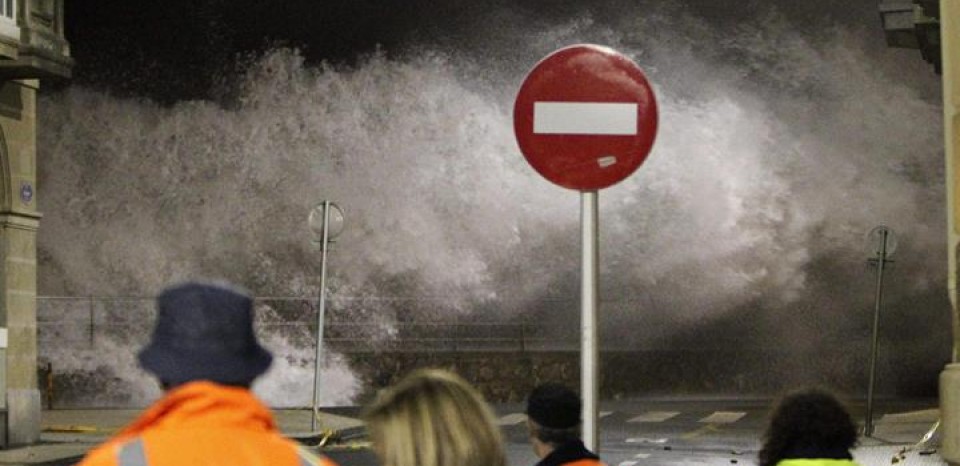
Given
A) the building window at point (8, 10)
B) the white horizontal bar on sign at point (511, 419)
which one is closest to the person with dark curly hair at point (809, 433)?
the building window at point (8, 10)

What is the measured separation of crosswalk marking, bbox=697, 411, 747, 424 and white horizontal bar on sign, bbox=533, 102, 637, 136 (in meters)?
18.4

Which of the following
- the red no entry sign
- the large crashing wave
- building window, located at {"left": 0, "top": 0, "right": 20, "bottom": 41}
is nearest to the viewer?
the red no entry sign

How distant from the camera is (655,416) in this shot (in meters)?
25.7

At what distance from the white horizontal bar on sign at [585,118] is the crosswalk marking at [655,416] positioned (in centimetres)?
1853

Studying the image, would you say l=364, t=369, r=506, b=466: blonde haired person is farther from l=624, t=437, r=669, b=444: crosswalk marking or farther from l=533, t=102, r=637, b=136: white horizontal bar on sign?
l=624, t=437, r=669, b=444: crosswalk marking

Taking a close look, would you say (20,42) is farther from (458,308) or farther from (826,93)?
(826,93)

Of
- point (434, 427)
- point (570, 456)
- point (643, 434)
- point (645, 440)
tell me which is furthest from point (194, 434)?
point (643, 434)

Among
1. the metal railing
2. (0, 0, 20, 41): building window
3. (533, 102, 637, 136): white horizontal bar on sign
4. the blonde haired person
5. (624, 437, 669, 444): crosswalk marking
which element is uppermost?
(0, 0, 20, 41): building window

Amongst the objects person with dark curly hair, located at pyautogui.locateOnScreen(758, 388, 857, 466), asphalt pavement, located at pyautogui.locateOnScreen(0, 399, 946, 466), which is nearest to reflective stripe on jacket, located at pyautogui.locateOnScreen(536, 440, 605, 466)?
person with dark curly hair, located at pyautogui.locateOnScreen(758, 388, 857, 466)

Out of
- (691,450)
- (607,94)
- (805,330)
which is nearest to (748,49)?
(805,330)

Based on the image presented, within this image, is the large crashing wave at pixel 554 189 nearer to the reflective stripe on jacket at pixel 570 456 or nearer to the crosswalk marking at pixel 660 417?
the crosswalk marking at pixel 660 417

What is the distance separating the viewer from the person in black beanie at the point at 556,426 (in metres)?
4.77

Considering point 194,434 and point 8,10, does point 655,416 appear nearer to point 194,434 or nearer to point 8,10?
point 8,10

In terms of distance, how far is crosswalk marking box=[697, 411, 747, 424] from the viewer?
81.1 feet
